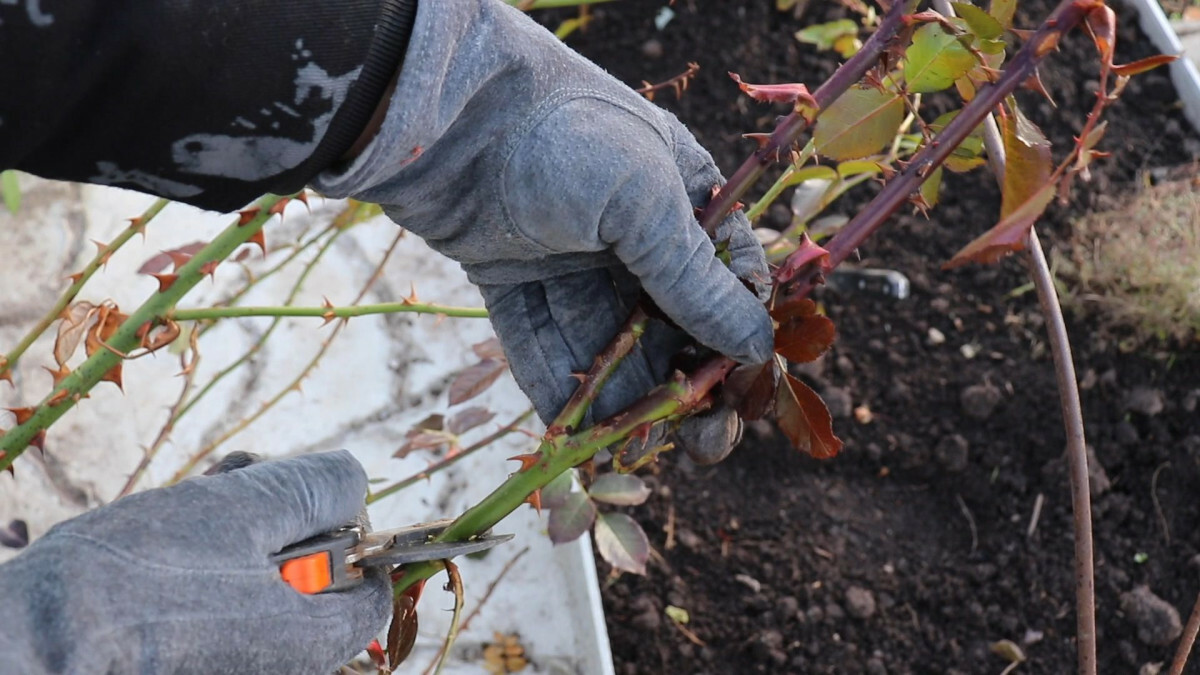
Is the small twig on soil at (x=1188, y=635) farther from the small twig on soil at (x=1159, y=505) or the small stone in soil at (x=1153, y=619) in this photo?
the small twig on soil at (x=1159, y=505)

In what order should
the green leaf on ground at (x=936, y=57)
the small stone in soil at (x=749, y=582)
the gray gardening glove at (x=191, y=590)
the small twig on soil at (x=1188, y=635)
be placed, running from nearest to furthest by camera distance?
the gray gardening glove at (x=191, y=590), the green leaf on ground at (x=936, y=57), the small twig on soil at (x=1188, y=635), the small stone in soil at (x=749, y=582)

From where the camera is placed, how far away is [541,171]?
3.06 ft

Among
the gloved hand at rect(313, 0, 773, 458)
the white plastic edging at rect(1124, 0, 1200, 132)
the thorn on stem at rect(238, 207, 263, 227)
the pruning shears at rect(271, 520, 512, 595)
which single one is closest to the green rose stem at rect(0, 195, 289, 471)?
the thorn on stem at rect(238, 207, 263, 227)

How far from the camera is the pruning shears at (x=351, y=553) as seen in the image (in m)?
0.90

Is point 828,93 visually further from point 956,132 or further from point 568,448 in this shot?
point 568,448

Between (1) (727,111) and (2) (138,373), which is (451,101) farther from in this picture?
(1) (727,111)

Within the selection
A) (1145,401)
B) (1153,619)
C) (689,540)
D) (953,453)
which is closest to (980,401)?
(953,453)

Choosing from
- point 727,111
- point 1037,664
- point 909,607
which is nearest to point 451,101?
point 909,607

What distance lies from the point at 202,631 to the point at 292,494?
0.15 metres

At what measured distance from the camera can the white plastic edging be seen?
2.16 metres

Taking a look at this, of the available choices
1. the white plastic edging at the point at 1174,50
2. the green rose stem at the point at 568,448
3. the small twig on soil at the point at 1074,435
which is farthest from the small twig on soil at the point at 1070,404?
the white plastic edging at the point at 1174,50

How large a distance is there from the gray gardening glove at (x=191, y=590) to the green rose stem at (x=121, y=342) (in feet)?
0.98

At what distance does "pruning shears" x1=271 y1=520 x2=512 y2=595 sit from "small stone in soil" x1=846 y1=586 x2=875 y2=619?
843 mm

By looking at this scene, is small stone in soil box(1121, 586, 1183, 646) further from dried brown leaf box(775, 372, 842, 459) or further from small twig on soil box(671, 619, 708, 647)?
dried brown leaf box(775, 372, 842, 459)
